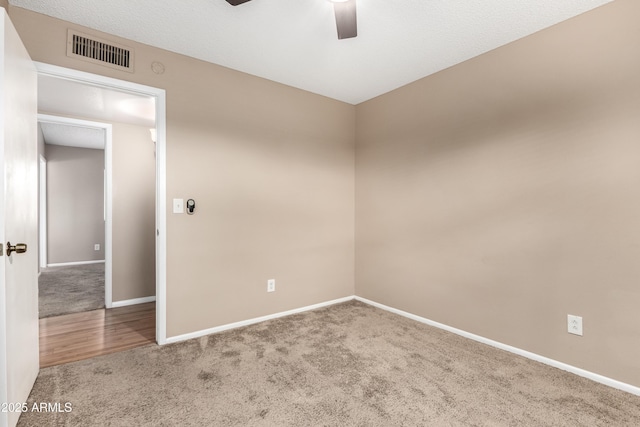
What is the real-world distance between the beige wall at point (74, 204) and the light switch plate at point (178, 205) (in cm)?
530

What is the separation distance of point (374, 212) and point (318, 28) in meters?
2.03

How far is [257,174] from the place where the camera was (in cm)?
313

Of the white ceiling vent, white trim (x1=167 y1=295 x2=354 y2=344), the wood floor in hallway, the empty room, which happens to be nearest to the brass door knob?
the empty room

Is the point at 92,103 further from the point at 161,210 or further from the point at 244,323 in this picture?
the point at 244,323

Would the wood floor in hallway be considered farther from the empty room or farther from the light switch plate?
the light switch plate

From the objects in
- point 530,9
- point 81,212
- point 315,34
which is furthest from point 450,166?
point 81,212

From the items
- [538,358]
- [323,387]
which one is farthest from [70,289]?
[538,358]

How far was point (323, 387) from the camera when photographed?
6.46ft

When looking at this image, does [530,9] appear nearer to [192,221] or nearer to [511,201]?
[511,201]

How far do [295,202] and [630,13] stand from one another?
291 centimetres

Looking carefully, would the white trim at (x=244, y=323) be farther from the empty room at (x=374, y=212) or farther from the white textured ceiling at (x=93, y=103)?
the white textured ceiling at (x=93, y=103)

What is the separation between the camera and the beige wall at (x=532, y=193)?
78.0 inches

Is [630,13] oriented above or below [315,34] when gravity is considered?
below

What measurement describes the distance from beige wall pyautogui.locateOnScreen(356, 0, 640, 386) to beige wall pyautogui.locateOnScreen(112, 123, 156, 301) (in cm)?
314
